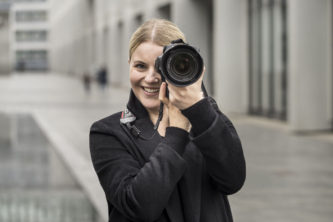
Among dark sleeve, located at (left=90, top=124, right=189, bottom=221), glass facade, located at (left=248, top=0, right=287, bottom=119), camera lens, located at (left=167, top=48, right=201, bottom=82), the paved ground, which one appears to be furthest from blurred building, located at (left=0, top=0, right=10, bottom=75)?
camera lens, located at (left=167, top=48, right=201, bottom=82)

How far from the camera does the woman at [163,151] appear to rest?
2188mm

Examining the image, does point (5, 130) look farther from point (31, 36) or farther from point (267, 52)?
point (31, 36)

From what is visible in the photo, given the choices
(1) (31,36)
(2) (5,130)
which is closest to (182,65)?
(2) (5,130)

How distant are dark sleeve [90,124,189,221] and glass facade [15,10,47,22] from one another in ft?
406

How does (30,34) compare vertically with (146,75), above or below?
above

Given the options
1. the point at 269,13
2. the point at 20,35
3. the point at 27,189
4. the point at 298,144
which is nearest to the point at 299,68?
the point at 298,144

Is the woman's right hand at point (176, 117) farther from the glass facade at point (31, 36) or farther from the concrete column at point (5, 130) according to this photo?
the glass facade at point (31, 36)

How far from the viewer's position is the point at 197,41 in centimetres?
2795

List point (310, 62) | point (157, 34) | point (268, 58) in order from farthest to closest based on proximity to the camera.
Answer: point (268, 58), point (310, 62), point (157, 34)

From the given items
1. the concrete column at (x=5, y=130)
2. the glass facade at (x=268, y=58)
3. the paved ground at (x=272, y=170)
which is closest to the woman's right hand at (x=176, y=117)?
the paved ground at (x=272, y=170)

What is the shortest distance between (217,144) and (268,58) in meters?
18.2

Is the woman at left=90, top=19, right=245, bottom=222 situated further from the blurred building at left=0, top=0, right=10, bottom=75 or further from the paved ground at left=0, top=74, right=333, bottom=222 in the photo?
the blurred building at left=0, top=0, right=10, bottom=75

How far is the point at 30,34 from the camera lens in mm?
122688

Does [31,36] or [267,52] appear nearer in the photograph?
[267,52]
